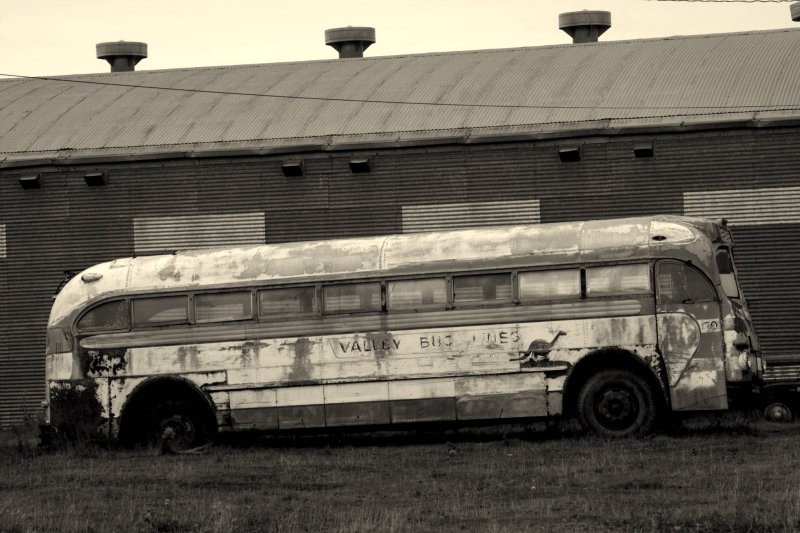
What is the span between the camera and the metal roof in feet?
88.9

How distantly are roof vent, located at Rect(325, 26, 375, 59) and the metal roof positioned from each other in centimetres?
308

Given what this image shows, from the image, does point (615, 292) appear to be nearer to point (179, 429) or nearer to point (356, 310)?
point (356, 310)

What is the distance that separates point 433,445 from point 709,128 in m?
9.01

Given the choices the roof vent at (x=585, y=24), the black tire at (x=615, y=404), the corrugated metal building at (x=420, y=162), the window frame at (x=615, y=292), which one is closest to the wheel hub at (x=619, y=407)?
the black tire at (x=615, y=404)

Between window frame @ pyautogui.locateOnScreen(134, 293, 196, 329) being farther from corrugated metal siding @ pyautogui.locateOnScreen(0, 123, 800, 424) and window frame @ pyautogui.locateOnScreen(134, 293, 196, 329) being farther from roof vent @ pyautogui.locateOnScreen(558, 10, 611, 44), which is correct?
roof vent @ pyautogui.locateOnScreen(558, 10, 611, 44)

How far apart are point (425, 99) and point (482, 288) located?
10.4 m

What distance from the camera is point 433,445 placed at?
19.8 m

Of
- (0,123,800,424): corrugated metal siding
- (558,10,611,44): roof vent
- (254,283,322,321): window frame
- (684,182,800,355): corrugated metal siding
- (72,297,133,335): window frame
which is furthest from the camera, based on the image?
(558,10,611,44): roof vent

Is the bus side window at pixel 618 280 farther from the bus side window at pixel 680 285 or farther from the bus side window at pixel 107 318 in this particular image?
the bus side window at pixel 107 318

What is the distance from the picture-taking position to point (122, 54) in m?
39.7

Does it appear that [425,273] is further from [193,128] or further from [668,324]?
[193,128]

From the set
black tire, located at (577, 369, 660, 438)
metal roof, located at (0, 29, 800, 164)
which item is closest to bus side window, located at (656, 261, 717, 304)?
black tire, located at (577, 369, 660, 438)

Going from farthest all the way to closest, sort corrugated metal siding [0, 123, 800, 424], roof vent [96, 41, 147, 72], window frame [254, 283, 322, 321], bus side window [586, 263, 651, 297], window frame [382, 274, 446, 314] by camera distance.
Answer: roof vent [96, 41, 147, 72], corrugated metal siding [0, 123, 800, 424], window frame [254, 283, 322, 321], window frame [382, 274, 446, 314], bus side window [586, 263, 651, 297]

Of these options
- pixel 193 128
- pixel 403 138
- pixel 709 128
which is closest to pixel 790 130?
pixel 709 128
